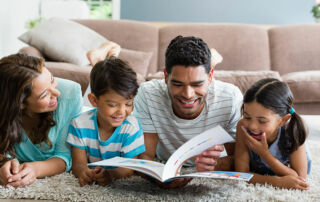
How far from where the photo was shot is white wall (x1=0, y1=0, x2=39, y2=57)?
3688 mm

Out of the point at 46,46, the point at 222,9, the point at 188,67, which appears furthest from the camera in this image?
the point at 222,9

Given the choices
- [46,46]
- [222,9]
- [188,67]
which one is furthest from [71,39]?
[222,9]

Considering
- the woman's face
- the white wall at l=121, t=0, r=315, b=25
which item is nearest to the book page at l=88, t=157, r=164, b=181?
the woman's face

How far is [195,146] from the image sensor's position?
114 cm

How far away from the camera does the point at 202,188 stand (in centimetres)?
126

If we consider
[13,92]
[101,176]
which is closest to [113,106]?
[101,176]

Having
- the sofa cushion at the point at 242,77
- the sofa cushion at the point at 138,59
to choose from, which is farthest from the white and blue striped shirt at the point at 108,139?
the sofa cushion at the point at 138,59

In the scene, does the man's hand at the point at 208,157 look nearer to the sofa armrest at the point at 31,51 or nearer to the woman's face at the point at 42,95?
the woman's face at the point at 42,95

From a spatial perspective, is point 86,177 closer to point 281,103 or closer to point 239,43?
point 281,103

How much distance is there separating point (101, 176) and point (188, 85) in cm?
45

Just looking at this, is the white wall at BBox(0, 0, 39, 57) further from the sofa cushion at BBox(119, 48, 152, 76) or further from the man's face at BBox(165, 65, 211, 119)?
the man's face at BBox(165, 65, 211, 119)

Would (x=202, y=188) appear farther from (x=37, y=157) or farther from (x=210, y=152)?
(x=37, y=157)

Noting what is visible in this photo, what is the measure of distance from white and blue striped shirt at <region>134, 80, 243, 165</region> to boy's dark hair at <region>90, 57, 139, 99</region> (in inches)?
9.0

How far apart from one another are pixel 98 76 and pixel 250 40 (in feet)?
7.34
